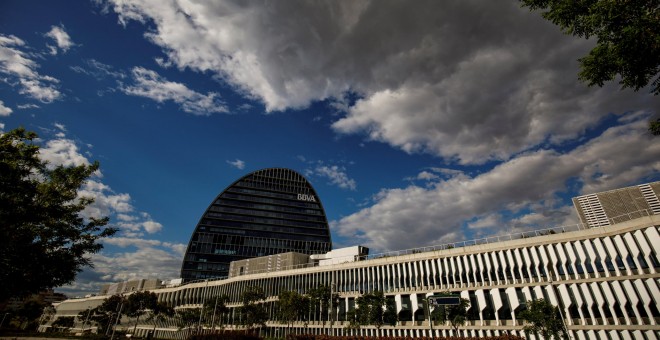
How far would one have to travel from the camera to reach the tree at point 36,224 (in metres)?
20.8

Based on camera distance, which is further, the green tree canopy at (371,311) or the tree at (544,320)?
the green tree canopy at (371,311)

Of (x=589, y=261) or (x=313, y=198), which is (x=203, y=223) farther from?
(x=589, y=261)

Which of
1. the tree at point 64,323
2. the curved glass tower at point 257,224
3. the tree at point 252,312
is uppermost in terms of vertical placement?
the curved glass tower at point 257,224

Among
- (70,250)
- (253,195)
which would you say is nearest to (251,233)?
(253,195)

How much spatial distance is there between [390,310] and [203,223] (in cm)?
10320

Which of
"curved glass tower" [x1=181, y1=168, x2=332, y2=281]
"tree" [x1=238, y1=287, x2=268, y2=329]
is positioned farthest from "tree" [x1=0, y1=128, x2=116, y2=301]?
"curved glass tower" [x1=181, y1=168, x2=332, y2=281]

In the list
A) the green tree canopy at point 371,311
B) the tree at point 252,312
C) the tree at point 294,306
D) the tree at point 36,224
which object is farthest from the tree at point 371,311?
the tree at point 36,224

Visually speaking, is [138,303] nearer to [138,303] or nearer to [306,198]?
[138,303]

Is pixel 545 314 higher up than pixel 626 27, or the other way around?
pixel 626 27

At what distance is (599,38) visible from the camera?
53.0 feet

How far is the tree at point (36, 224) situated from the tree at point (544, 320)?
5097cm

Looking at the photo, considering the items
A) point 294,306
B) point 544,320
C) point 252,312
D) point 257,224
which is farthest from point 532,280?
point 257,224

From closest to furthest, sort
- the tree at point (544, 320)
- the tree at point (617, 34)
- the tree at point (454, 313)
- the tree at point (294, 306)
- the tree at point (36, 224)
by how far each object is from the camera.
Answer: the tree at point (617, 34) < the tree at point (36, 224) < the tree at point (544, 320) < the tree at point (454, 313) < the tree at point (294, 306)

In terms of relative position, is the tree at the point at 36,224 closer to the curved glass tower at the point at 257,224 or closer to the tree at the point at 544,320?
the tree at the point at 544,320
